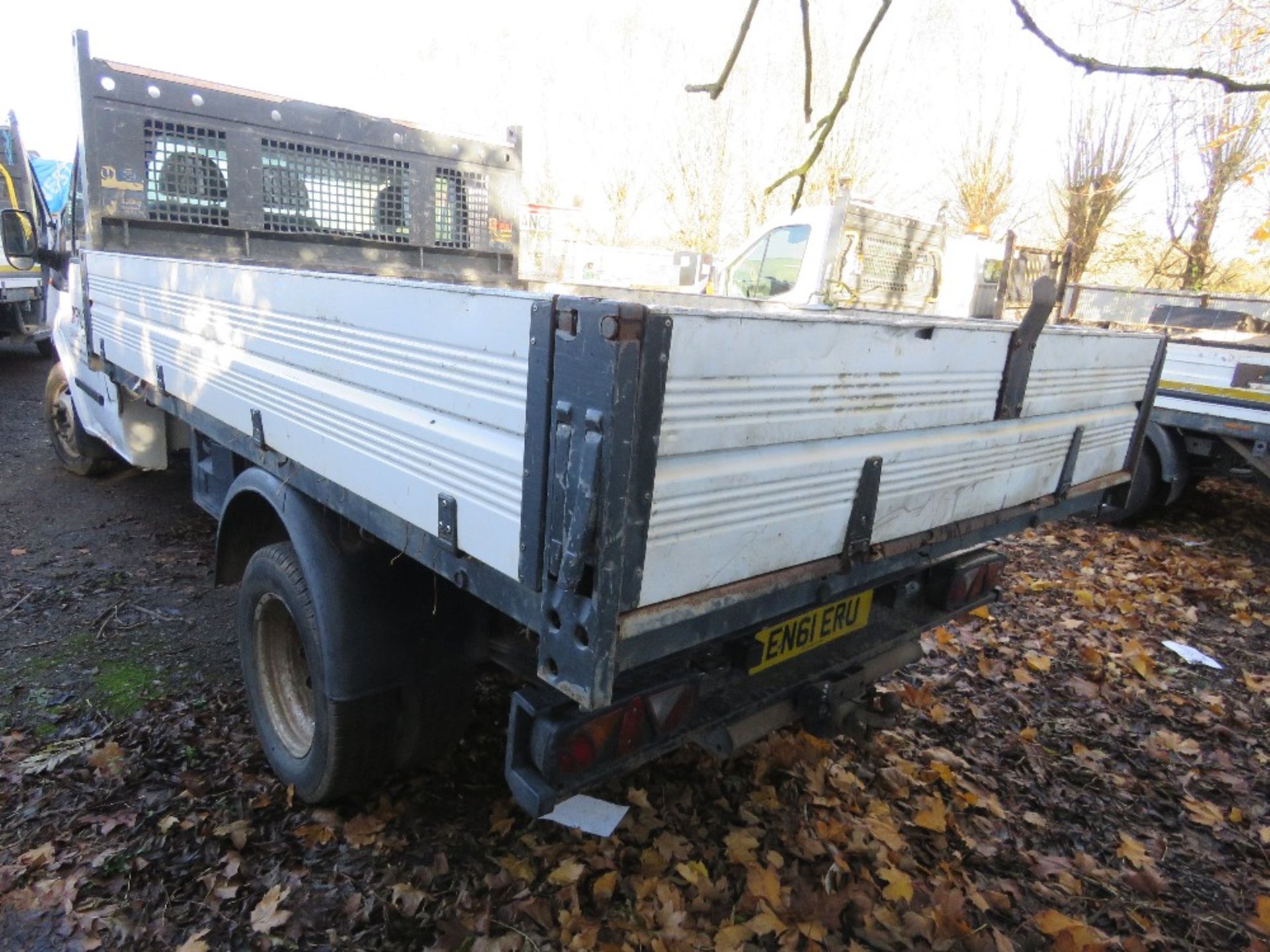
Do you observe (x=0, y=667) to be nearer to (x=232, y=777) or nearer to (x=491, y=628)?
(x=232, y=777)

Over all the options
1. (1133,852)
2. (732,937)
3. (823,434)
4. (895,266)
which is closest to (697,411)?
(823,434)

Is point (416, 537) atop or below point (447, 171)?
below

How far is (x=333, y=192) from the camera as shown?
197 inches

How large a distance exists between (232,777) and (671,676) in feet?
6.21

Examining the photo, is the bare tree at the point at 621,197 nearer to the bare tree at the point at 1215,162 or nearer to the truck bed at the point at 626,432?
the bare tree at the point at 1215,162

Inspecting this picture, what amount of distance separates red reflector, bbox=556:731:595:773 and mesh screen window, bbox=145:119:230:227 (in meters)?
4.17

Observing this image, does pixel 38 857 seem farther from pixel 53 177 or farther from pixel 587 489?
pixel 53 177

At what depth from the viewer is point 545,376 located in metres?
1.55

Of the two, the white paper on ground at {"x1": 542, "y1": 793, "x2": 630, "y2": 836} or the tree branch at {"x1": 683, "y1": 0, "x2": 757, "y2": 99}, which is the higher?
the tree branch at {"x1": 683, "y1": 0, "x2": 757, "y2": 99}

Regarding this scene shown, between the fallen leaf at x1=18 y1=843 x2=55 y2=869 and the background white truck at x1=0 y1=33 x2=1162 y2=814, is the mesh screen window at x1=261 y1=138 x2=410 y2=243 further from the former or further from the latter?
the fallen leaf at x1=18 y1=843 x2=55 y2=869

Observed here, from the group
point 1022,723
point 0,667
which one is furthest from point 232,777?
point 1022,723

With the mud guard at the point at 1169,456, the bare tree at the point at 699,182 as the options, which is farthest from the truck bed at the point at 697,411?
the bare tree at the point at 699,182

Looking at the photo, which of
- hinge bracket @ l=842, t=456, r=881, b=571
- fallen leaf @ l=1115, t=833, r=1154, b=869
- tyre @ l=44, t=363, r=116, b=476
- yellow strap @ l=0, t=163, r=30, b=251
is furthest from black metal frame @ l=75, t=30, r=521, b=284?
yellow strap @ l=0, t=163, r=30, b=251

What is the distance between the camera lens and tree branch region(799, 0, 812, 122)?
9.84ft
